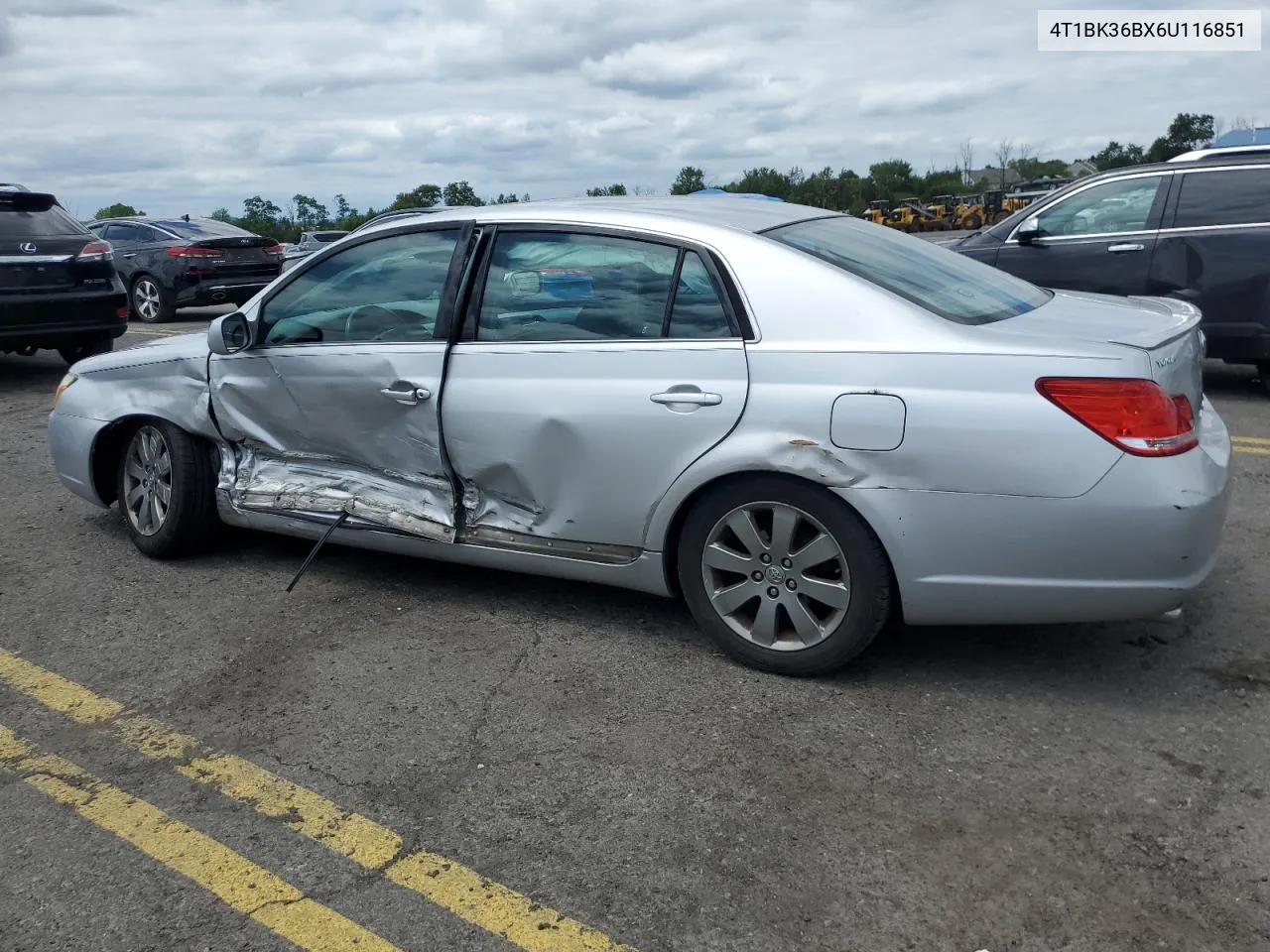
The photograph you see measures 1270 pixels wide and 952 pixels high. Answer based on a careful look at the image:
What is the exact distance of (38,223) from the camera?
33.1 feet

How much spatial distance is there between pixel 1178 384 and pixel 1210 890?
4.88ft

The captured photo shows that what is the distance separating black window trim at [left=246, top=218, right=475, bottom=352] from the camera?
4402mm

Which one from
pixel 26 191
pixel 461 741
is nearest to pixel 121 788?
pixel 461 741

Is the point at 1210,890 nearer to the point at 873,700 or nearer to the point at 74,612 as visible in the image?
the point at 873,700

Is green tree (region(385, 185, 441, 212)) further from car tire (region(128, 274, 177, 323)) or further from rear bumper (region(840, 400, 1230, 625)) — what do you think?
rear bumper (region(840, 400, 1230, 625))

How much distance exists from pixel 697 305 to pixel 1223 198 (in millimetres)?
5664

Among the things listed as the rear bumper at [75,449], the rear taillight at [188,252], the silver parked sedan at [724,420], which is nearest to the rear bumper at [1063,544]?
the silver parked sedan at [724,420]

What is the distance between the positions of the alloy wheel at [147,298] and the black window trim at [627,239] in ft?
44.6

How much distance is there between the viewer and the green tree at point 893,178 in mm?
55031

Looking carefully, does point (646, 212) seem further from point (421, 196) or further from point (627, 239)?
point (421, 196)

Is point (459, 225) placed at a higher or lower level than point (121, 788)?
higher

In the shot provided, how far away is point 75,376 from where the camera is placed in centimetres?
545

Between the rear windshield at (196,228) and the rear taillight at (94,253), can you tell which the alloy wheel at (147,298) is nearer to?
the rear windshield at (196,228)

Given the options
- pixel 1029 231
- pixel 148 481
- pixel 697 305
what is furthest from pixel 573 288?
pixel 1029 231
